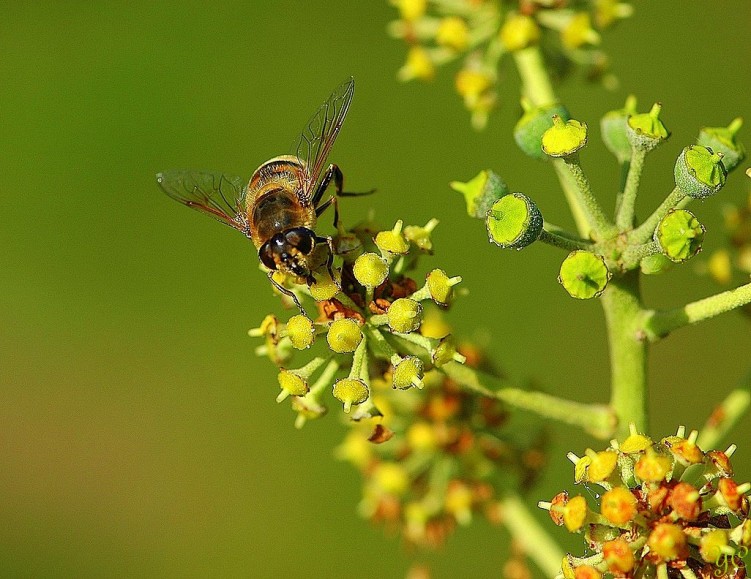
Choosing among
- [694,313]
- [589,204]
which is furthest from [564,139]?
[694,313]

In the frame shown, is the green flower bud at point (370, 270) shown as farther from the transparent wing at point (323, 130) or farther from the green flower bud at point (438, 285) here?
the transparent wing at point (323, 130)

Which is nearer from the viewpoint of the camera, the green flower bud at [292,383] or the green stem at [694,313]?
the green stem at [694,313]

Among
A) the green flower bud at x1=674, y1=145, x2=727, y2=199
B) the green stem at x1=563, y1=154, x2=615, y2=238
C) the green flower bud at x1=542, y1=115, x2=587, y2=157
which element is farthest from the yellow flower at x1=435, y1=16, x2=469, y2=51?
the green flower bud at x1=674, y1=145, x2=727, y2=199

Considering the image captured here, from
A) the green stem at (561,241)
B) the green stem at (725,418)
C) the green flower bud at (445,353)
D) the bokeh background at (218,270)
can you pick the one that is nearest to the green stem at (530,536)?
the green stem at (725,418)

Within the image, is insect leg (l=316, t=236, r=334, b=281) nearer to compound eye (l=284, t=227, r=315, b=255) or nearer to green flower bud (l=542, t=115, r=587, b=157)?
compound eye (l=284, t=227, r=315, b=255)

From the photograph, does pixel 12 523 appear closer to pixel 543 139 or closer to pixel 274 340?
pixel 274 340

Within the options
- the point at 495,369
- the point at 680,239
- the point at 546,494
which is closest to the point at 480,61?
the point at 495,369

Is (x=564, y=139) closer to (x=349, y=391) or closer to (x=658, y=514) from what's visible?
(x=349, y=391)
